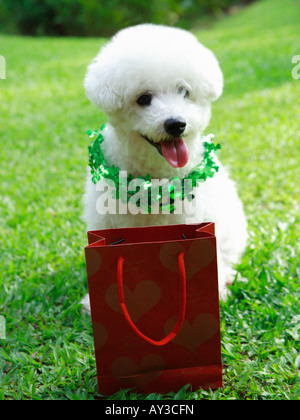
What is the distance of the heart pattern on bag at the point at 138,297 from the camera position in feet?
5.82

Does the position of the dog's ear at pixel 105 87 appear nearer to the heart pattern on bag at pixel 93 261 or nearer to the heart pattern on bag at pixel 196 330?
the heart pattern on bag at pixel 93 261

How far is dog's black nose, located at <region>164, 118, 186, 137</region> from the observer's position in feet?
7.07

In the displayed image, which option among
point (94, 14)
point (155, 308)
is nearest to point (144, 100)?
point (155, 308)

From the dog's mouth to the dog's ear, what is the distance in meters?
0.26

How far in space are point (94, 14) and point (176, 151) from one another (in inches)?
527

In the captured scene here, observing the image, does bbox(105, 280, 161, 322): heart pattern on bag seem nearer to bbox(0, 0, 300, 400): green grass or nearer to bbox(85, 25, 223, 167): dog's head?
bbox(0, 0, 300, 400): green grass

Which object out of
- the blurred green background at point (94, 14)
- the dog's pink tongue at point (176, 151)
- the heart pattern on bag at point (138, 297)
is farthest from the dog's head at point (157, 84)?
the blurred green background at point (94, 14)

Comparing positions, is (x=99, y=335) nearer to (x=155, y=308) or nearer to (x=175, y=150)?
(x=155, y=308)

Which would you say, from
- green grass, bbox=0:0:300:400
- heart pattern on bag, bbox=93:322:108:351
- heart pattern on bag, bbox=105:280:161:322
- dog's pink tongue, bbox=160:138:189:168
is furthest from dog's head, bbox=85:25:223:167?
green grass, bbox=0:0:300:400

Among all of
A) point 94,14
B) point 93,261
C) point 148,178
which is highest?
point 94,14

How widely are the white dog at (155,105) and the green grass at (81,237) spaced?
1.37 feet

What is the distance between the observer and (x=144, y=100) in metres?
2.29

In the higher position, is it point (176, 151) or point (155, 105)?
point (155, 105)

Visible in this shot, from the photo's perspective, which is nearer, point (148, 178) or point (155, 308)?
point (155, 308)
